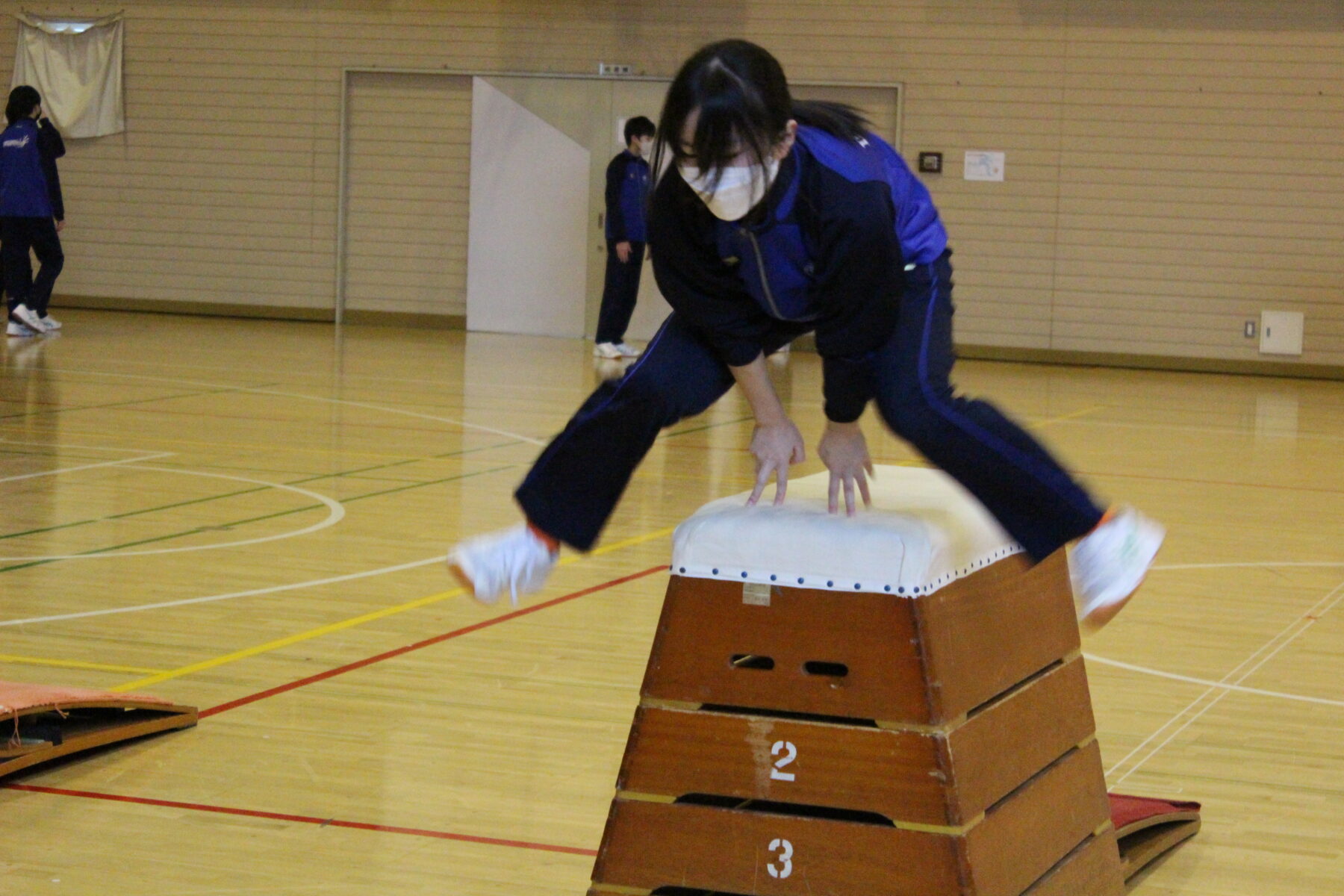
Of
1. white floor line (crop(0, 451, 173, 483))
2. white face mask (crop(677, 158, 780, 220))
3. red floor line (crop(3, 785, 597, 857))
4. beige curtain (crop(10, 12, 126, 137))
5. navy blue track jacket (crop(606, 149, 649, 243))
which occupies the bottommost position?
red floor line (crop(3, 785, 597, 857))

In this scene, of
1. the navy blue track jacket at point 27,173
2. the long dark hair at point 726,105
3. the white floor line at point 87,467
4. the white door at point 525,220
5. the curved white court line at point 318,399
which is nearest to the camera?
the long dark hair at point 726,105

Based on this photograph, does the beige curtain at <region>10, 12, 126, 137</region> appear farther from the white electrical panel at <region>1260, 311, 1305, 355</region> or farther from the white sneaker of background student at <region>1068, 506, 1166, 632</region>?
the white sneaker of background student at <region>1068, 506, 1166, 632</region>

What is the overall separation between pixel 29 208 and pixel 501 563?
32.9 ft

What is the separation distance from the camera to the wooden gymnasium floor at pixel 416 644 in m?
2.56

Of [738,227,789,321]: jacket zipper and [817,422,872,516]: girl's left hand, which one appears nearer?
[738,227,789,321]: jacket zipper

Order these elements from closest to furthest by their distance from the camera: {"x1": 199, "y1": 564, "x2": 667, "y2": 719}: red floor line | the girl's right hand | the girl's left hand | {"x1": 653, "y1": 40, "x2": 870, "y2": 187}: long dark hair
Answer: {"x1": 653, "y1": 40, "x2": 870, "y2": 187}: long dark hair < the girl's left hand < the girl's right hand < {"x1": 199, "y1": 564, "x2": 667, "y2": 719}: red floor line

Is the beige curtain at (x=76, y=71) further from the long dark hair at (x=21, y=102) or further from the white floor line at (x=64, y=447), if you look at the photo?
the white floor line at (x=64, y=447)

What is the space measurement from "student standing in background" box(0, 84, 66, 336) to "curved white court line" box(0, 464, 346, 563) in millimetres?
5808

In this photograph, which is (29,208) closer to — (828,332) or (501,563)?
(501,563)

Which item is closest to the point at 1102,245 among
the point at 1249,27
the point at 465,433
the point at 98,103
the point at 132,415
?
the point at 1249,27

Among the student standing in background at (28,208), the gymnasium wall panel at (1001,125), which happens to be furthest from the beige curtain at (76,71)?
the student standing in background at (28,208)

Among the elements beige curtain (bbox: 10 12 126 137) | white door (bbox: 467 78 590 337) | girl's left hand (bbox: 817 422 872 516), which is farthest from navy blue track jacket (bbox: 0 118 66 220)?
girl's left hand (bbox: 817 422 872 516)

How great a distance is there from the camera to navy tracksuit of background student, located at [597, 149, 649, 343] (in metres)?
10.9

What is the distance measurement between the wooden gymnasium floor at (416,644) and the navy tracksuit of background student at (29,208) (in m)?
3.50
